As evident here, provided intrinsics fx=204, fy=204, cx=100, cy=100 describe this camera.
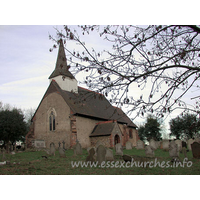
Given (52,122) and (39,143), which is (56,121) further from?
(39,143)

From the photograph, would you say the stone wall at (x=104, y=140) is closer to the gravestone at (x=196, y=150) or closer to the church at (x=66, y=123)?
the church at (x=66, y=123)

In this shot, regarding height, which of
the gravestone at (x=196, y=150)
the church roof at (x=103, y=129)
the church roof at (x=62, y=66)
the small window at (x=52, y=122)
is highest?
the church roof at (x=62, y=66)

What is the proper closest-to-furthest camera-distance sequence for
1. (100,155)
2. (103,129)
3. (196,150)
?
(100,155) < (196,150) < (103,129)

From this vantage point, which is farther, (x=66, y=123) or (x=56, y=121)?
(x=56, y=121)

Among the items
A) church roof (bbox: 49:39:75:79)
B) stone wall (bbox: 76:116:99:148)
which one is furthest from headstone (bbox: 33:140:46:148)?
church roof (bbox: 49:39:75:79)

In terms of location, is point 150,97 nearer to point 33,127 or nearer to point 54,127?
point 54,127

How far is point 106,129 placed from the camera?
24.7 meters

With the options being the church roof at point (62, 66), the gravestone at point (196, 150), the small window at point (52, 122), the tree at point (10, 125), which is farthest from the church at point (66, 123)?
the gravestone at point (196, 150)

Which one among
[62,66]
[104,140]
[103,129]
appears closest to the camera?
[62,66]

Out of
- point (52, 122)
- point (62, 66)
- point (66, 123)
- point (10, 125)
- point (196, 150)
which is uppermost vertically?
point (62, 66)

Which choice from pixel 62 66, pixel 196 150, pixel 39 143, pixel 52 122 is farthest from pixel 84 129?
pixel 62 66

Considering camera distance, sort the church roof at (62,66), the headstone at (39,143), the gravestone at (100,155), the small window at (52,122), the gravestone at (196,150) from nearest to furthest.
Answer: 1. the church roof at (62,66)
2. the gravestone at (100,155)
3. the gravestone at (196,150)
4. the headstone at (39,143)
5. the small window at (52,122)

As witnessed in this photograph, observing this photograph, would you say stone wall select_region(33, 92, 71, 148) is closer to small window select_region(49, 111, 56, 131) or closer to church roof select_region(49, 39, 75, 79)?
small window select_region(49, 111, 56, 131)

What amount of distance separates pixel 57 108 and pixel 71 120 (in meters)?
2.85
